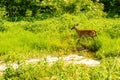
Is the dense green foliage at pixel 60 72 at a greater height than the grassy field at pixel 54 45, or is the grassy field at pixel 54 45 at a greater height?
the dense green foliage at pixel 60 72

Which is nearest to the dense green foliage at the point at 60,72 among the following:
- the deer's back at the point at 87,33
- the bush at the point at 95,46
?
the bush at the point at 95,46

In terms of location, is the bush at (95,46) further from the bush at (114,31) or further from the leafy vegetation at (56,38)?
the bush at (114,31)

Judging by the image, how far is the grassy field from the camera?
9.62 meters

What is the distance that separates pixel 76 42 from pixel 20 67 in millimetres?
4106

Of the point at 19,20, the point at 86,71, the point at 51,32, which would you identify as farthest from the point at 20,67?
the point at 19,20

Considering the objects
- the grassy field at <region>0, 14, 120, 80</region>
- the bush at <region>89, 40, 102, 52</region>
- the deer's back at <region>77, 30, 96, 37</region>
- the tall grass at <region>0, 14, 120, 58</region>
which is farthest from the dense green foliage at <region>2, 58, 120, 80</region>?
the deer's back at <region>77, 30, 96, 37</region>

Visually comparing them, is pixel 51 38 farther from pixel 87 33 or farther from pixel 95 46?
pixel 95 46

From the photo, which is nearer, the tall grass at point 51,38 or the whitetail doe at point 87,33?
the tall grass at point 51,38

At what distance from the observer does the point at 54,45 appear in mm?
13266

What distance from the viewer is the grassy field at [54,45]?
9.62m

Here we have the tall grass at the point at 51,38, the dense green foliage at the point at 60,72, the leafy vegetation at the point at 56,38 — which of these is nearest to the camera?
the dense green foliage at the point at 60,72

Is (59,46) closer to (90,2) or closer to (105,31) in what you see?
(105,31)

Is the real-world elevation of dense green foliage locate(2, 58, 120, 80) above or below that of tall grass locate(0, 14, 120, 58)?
above

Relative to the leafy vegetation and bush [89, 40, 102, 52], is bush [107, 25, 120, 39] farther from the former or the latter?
bush [89, 40, 102, 52]
